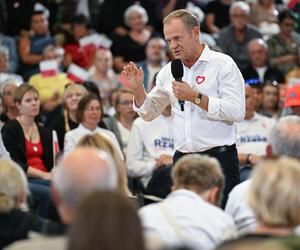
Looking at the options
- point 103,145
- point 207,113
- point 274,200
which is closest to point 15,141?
point 207,113

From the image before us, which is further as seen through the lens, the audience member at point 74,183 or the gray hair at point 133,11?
the gray hair at point 133,11

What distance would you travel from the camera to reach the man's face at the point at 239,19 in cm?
1251

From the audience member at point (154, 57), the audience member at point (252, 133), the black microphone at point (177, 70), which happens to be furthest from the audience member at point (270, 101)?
the black microphone at point (177, 70)

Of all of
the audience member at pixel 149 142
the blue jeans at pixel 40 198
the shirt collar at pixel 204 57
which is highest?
the shirt collar at pixel 204 57

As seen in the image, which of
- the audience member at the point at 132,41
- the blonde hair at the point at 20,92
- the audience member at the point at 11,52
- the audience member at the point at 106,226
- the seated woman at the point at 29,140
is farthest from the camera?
the audience member at the point at 132,41

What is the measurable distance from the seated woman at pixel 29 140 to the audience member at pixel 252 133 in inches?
70.5

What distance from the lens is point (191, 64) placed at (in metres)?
6.52

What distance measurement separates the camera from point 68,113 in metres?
9.38

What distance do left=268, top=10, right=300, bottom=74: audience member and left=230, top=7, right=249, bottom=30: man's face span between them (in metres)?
0.41

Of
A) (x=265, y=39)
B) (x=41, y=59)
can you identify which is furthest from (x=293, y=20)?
(x=41, y=59)

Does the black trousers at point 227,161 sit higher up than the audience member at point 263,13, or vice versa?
the audience member at point 263,13

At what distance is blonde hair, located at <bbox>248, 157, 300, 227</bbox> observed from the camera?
414 centimetres

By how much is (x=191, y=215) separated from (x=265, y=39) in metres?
8.31

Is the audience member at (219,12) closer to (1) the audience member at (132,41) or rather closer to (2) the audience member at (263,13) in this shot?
(2) the audience member at (263,13)
